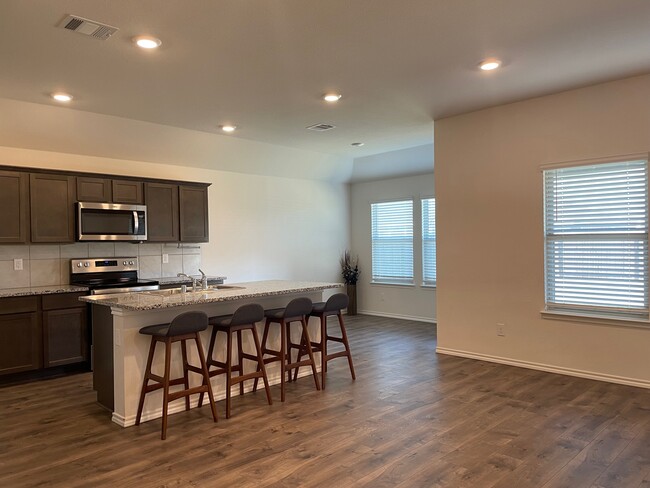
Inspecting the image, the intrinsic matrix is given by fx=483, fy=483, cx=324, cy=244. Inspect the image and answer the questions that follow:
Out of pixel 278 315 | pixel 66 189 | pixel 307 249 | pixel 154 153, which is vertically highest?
pixel 154 153

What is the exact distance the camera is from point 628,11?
3004 millimetres

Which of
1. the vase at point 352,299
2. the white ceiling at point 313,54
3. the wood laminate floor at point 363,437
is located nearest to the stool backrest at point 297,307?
the wood laminate floor at point 363,437

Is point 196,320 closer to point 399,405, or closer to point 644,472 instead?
point 399,405

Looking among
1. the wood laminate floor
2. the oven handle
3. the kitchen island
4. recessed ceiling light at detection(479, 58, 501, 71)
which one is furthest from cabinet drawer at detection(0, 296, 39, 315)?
recessed ceiling light at detection(479, 58, 501, 71)

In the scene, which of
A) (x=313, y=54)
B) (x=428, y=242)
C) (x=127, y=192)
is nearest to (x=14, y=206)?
(x=127, y=192)

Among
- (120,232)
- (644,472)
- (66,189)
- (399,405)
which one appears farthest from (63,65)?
(644,472)

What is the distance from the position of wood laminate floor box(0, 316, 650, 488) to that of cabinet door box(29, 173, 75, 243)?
5.13 feet

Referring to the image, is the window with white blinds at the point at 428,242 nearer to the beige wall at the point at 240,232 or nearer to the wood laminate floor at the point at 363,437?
the beige wall at the point at 240,232

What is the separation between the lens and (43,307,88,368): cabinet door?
488cm

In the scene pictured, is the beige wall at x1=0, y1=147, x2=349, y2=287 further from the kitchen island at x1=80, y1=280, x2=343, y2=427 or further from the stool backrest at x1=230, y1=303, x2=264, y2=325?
the stool backrest at x1=230, y1=303, x2=264, y2=325

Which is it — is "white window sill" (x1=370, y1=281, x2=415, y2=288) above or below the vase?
above

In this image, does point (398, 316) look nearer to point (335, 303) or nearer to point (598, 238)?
point (335, 303)

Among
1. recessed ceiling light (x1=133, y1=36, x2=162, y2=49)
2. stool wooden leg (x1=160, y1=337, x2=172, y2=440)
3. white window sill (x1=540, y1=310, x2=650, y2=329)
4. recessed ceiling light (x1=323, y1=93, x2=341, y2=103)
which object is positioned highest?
recessed ceiling light (x1=323, y1=93, x2=341, y2=103)

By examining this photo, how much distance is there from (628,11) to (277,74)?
98.4 inches
